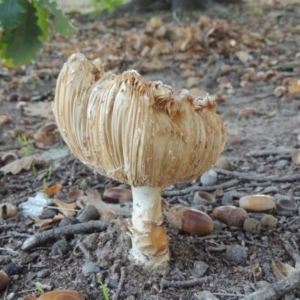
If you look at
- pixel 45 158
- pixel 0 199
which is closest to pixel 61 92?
pixel 0 199

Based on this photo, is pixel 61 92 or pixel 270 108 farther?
pixel 270 108

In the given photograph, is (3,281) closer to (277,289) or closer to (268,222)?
(277,289)

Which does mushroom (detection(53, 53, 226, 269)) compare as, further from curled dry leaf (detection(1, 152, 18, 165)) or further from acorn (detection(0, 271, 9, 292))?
curled dry leaf (detection(1, 152, 18, 165))

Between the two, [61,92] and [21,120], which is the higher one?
[61,92]

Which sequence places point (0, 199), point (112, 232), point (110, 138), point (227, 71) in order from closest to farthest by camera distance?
point (110, 138) < point (112, 232) < point (0, 199) < point (227, 71)

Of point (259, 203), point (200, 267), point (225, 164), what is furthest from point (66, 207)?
point (225, 164)

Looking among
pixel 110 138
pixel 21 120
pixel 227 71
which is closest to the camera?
pixel 110 138

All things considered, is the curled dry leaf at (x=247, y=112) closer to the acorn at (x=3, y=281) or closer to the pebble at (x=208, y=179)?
the pebble at (x=208, y=179)

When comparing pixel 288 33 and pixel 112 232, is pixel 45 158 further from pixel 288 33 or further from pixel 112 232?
pixel 288 33
